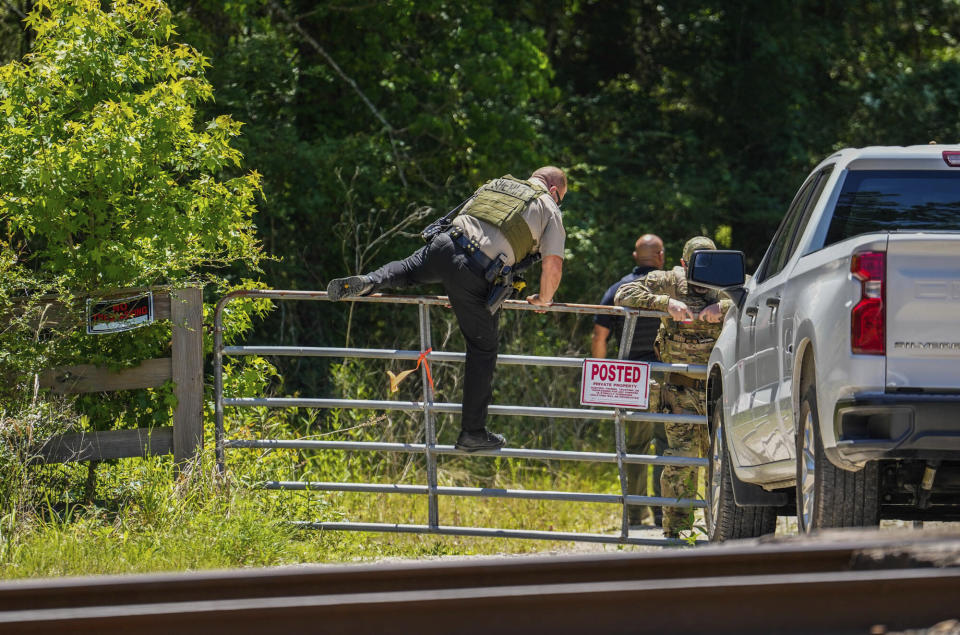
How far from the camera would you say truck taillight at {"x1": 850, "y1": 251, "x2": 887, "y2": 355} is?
4.53 meters

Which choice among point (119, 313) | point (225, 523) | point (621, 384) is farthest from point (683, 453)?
point (119, 313)

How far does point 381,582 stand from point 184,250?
516cm

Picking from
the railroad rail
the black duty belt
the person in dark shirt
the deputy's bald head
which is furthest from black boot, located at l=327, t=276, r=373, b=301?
the railroad rail

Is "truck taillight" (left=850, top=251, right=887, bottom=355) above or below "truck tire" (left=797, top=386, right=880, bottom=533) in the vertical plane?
above

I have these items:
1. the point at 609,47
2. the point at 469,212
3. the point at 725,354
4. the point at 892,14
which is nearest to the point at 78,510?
the point at 469,212

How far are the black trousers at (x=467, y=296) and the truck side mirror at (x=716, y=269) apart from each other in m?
1.97

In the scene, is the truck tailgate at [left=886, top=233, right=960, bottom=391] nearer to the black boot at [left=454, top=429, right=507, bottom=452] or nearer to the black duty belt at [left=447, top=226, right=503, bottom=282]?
the black duty belt at [left=447, top=226, right=503, bottom=282]

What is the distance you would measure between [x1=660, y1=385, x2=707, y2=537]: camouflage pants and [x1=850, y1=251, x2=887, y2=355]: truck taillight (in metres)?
4.19

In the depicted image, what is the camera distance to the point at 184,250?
8195 millimetres

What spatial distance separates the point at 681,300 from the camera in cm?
936

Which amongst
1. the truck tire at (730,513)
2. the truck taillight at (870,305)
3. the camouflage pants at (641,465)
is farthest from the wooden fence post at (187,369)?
the truck taillight at (870,305)

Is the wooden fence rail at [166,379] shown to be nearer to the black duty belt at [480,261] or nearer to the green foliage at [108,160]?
the green foliage at [108,160]

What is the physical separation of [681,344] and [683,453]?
0.85 metres

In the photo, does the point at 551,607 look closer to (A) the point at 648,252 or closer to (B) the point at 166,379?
(B) the point at 166,379
